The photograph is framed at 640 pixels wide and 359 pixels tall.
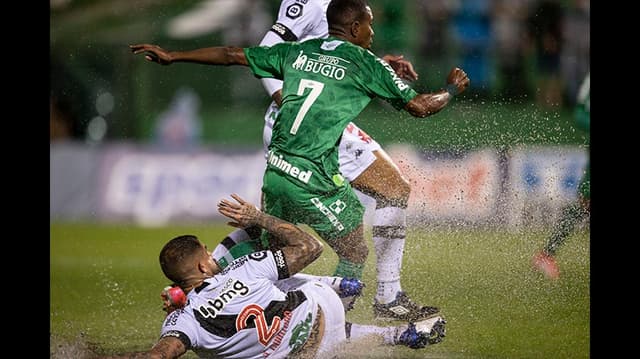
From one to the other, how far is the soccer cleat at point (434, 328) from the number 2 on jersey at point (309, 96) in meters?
1.27

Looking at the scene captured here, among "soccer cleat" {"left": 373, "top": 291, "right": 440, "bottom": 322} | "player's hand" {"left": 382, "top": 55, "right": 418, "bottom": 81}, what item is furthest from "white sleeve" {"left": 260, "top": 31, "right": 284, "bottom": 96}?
"soccer cleat" {"left": 373, "top": 291, "right": 440, "bottom": 322}

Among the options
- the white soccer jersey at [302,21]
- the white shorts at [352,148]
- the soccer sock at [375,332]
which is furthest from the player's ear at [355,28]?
the soccer sock at [375,332]

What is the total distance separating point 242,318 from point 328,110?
1169mm

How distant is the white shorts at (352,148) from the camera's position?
5.91 meters

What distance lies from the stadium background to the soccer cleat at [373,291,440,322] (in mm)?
96

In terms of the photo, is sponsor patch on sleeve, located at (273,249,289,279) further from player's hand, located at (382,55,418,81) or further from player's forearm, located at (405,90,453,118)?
player's hand, located at (382,55,418,81)

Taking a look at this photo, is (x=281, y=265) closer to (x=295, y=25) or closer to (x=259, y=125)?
(x=259, y=125)

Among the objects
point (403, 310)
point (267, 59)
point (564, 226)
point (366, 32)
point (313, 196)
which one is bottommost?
point (403, 310)

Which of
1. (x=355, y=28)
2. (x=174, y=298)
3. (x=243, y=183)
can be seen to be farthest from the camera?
(x=243, y=183)

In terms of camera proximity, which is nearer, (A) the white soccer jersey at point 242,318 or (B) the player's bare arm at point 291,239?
(A) the white soccer jersey at point 242,318

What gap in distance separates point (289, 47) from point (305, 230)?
3.23 feet

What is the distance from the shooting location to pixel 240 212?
19.5 ft

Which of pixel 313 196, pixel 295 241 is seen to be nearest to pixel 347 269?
pixel 295 241

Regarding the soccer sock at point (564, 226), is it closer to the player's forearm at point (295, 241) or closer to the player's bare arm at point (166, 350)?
the player's forearm at point (295, 241)
